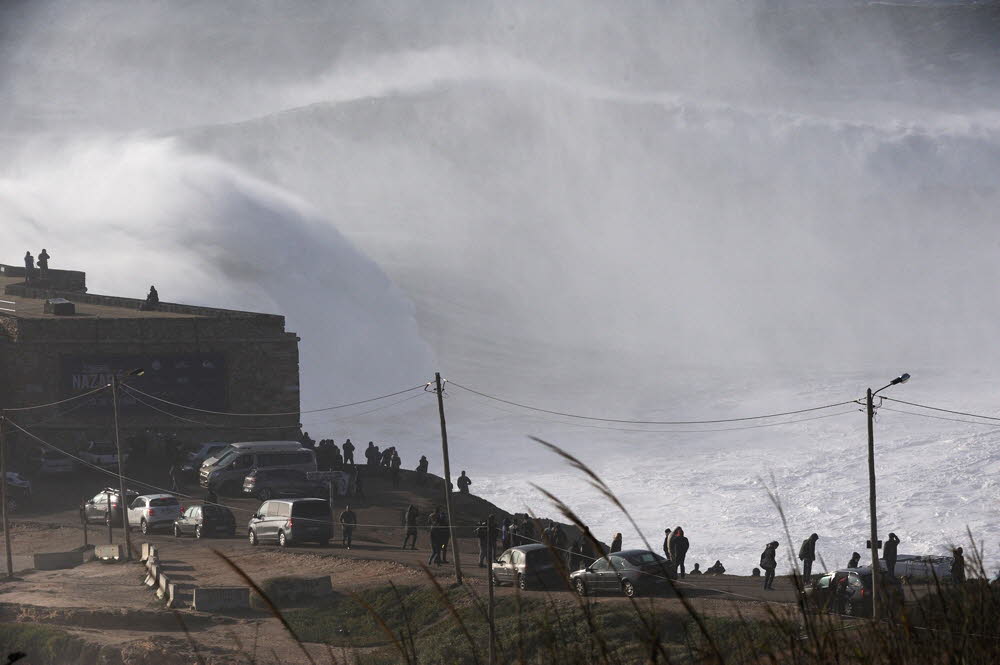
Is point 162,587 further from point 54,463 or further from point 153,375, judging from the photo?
point 153,375

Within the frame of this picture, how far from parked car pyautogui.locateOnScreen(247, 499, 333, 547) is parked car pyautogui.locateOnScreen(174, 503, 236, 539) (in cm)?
151

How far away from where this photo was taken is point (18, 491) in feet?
143

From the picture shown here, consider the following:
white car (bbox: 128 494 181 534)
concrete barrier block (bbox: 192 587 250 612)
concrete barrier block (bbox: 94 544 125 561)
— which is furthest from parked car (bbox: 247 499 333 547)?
concrete barrier block (bbox: 192 587 250 612)

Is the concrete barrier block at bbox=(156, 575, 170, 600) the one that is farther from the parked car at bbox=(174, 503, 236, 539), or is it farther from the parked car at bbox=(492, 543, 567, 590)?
the parked car at bbox=(492, 543, 567, 590)

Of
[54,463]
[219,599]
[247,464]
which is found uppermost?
[54,463]

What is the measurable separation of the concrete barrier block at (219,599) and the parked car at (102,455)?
1972cm

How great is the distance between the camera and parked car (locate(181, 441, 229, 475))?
46281 millimetres

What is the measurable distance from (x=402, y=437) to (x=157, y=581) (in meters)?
74.5

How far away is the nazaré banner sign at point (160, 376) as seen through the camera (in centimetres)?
5122

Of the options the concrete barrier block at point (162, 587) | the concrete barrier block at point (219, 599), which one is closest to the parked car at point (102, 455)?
the concrete barrier block at point (162, 587)

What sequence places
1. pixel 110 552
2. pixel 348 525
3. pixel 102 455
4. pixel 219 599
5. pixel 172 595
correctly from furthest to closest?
1. pixel 102 455
2. pixel 110 552
3. pixel 348 525
4. pixel 219 599
5. pixel 172 595

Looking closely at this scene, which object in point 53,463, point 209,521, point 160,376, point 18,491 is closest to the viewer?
point 209,521

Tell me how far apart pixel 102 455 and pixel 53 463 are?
1.97 meters

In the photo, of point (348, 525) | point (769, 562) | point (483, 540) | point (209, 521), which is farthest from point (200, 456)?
point (769, 562)
